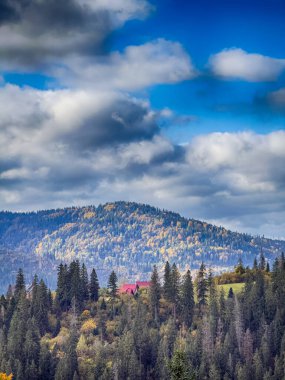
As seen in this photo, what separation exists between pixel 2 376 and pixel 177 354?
26.3m

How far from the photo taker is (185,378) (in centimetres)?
9344

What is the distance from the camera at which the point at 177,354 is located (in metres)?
99.6

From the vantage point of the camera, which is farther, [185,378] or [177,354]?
[177,354]

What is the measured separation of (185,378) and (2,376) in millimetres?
25288

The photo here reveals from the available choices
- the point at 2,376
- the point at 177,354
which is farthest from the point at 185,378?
the point at 2,376

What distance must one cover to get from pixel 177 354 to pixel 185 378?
6507mm

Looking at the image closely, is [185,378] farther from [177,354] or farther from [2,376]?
[2,376]

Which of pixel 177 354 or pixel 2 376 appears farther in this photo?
pixel 177 354

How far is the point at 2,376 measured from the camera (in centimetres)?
8912
